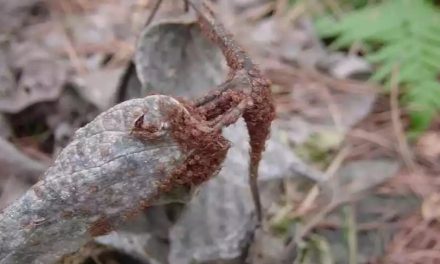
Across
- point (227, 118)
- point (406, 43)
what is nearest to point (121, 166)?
point (227, 118)

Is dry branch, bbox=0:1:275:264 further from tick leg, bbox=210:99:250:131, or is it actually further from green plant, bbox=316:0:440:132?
green plant, bbox=316:0:440:132

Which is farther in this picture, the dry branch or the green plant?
the green plant

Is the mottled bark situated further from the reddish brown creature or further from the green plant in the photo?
the green plant

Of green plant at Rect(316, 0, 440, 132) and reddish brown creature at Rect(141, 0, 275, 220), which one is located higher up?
reddish brown creature at Rect(141, 0, 275, 220)

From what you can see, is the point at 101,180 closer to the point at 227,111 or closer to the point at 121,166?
the point at 121,166

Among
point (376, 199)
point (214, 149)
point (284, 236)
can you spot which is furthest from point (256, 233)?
point (214, 149)

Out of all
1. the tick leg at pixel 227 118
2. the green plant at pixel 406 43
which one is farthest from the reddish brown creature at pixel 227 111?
the green plant at pixel 406 43

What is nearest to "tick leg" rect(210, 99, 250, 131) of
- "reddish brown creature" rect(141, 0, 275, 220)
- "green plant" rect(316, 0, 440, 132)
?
"reddish brown creature" rect(141, 0, 275, 220)

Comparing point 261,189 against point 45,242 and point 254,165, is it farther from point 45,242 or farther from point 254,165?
point 45,242

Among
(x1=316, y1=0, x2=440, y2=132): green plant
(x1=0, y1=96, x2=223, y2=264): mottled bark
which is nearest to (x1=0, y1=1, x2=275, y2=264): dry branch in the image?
(x1=0, y1=96, x2=223, y2=264): mottled bark
